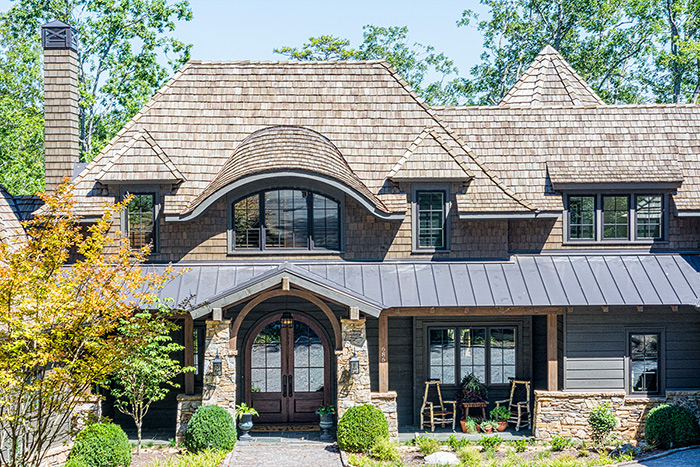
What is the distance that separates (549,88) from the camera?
18.2 m

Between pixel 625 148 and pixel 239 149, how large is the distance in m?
8.70

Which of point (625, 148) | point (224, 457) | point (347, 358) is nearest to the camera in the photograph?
point (224, 457)

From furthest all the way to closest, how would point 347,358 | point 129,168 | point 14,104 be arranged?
point 14,104, point 129,168, point 347,358

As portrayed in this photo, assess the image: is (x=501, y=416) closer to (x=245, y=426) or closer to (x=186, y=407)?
(x=245, y=426)

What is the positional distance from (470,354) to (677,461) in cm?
453

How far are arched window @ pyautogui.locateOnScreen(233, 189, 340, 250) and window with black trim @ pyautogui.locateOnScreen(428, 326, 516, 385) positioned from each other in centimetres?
311

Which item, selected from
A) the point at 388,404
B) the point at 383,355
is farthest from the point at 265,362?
the point at 388,404

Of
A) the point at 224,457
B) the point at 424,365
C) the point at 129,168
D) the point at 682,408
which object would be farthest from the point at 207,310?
the point at 682,408

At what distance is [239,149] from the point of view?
1578 cm

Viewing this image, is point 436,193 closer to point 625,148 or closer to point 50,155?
point 625,148

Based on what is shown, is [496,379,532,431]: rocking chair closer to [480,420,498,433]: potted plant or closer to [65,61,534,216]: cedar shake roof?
[480,420,498,433]: potted plant

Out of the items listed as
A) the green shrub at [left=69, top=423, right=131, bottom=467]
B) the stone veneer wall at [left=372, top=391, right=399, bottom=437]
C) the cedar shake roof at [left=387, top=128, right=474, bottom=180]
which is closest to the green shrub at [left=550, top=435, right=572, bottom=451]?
the stone veneer wall at [left=372, top=391, right=399, bottom=437]

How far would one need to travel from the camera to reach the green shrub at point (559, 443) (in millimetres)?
13891

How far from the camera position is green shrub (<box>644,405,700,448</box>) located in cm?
1356
